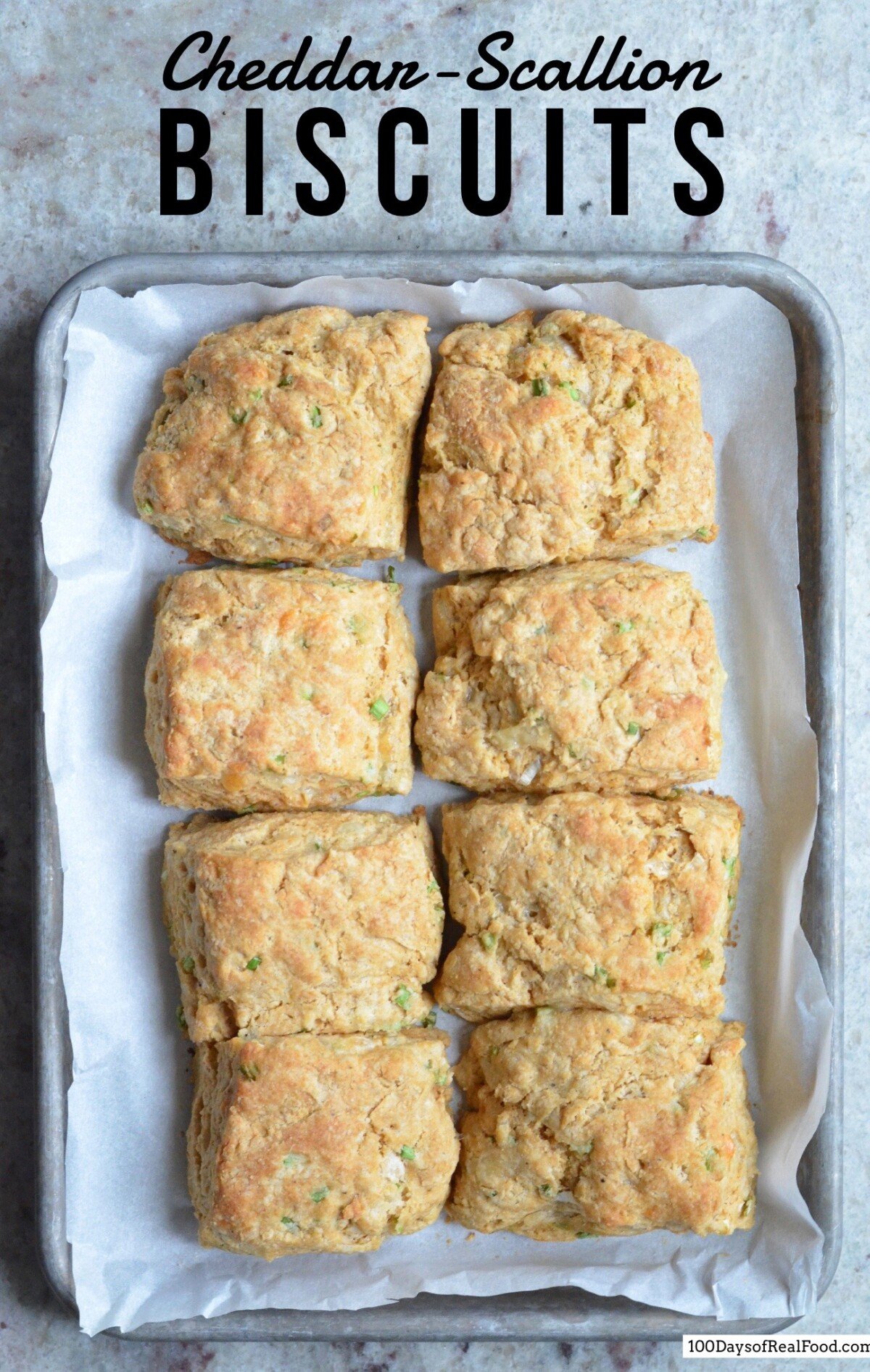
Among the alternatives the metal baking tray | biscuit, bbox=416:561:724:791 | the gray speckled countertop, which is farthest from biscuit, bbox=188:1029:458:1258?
biscuit, bbox=416:561:724:791

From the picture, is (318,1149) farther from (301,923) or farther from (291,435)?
(291,435)

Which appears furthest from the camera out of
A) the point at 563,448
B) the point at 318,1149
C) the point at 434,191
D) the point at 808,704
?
the point at 434,191

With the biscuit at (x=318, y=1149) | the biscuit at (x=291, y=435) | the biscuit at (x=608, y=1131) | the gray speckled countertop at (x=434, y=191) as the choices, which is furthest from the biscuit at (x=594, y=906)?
the biscuit at (x=291, y=435)

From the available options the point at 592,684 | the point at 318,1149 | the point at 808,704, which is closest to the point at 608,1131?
the point at 318,1149

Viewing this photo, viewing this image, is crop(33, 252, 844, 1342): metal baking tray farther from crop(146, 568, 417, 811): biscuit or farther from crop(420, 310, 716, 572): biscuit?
crop(146, 568, 417, 811): biscuit

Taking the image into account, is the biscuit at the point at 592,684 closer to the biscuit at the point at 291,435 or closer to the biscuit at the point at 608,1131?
the biscuit at the point at 291,435

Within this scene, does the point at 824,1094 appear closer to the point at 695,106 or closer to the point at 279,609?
the point at 279,609
